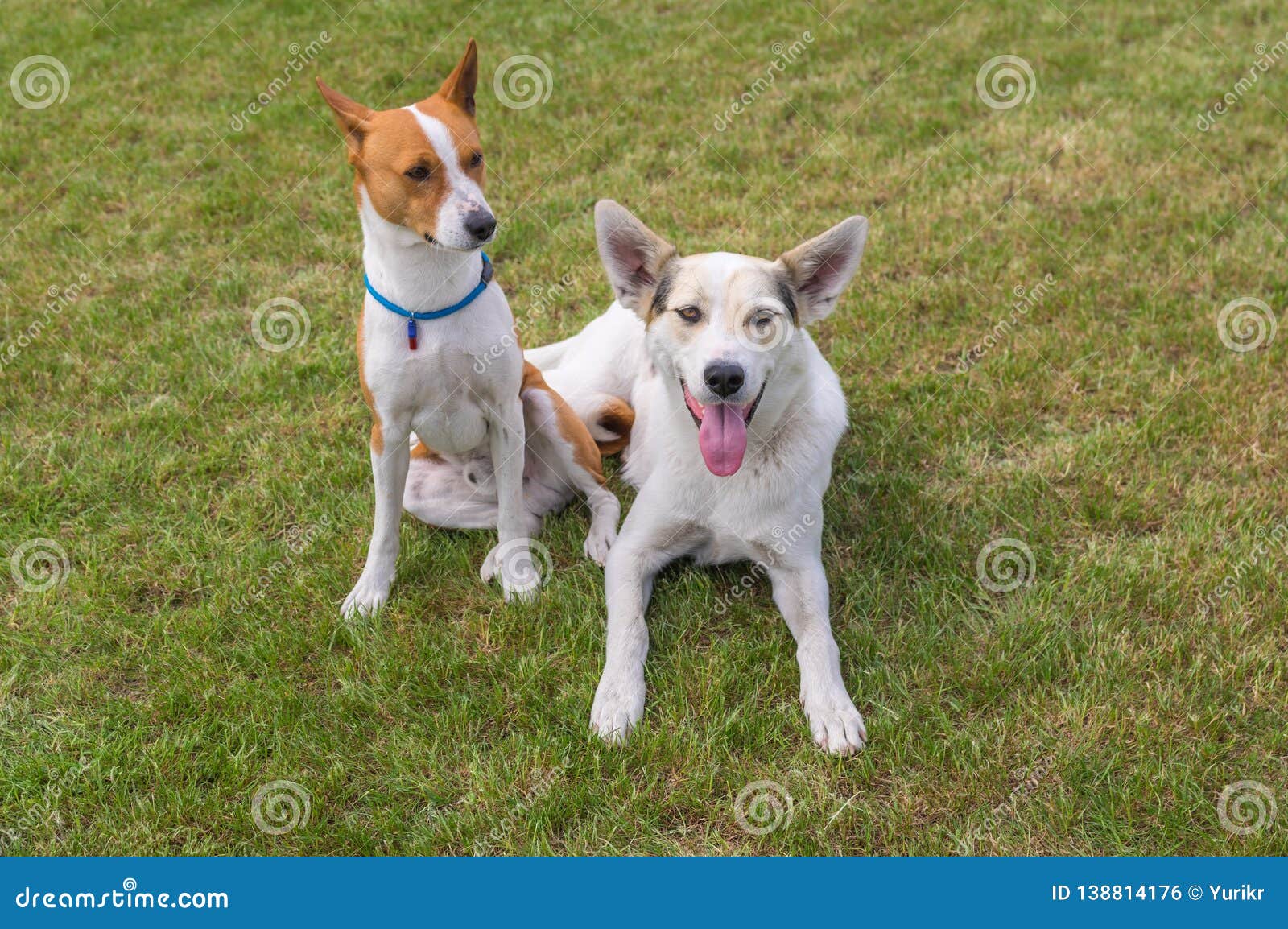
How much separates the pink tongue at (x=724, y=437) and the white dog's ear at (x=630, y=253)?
0.52 meters

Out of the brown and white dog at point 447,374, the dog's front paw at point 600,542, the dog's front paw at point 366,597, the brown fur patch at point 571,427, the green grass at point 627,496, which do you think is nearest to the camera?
the green grass at point 627,496

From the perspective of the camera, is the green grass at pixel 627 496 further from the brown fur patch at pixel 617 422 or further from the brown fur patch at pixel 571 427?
the brown fur patch at pixel 617 422

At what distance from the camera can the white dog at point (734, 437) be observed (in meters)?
3.37

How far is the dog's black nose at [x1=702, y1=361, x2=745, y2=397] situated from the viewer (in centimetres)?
323

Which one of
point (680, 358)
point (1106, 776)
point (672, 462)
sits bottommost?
point (1106, 776)

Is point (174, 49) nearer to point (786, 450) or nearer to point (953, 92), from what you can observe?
point (953, 92)

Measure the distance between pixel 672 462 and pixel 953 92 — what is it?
231 inches

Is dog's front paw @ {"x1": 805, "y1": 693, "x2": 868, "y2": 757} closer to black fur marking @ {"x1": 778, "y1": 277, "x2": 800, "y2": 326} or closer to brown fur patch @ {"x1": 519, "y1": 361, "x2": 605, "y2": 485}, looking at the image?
black fur marking @ {"x1": 778, "y1": 277, "x2": 800, "y2": 326}

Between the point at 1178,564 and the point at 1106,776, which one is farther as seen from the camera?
the point at 1178,564

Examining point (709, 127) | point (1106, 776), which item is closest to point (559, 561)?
point (1106, 776)

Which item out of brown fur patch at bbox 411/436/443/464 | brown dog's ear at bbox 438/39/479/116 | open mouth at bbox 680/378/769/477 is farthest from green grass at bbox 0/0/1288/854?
brown dog's ear at bbox 438/39/479/116

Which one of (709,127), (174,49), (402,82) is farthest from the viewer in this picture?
(174,49)

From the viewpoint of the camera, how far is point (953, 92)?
8180mm

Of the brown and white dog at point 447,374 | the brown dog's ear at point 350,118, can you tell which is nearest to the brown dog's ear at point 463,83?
the brown and white dog at point 447,374
